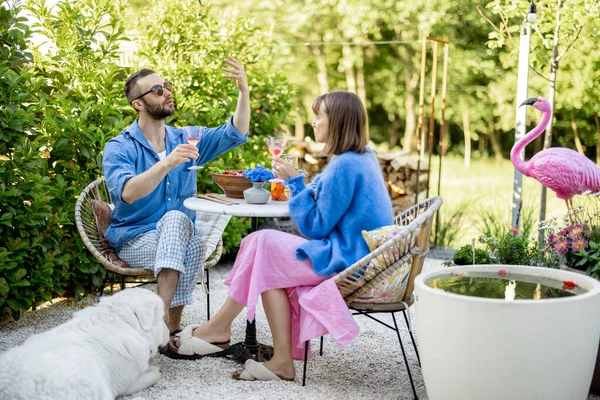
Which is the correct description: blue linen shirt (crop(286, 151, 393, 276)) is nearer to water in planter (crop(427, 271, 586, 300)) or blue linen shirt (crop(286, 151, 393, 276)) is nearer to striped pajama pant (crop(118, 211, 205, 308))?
water in planter (crop(427, 271, 586, 300))

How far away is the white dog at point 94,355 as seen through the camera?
2.28 metres

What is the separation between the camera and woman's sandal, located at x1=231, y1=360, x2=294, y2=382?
9.68 ft

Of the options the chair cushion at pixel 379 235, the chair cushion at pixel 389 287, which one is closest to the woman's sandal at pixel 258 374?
the chair cushion at pixel 389 287

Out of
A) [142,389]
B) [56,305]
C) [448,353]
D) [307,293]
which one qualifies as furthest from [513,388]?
[56,305]

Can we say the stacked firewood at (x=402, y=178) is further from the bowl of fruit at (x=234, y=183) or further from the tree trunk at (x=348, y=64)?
the tree trunk at (x=348, y=64)

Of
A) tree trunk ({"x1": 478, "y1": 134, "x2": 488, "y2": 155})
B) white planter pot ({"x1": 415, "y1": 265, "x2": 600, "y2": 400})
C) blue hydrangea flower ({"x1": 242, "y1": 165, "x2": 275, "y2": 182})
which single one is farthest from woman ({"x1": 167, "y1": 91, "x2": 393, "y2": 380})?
tree trunk ({"x1": 478, "y1": 134, "x2": 488, "y2": 155})

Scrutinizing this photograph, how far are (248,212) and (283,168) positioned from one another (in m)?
0.27

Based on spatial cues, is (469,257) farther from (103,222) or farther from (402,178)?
(402,178)

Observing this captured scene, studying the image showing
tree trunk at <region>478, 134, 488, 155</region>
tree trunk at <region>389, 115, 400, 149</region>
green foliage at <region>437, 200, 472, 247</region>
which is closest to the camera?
green foliage at <region>437, 200, 472, 247</region>

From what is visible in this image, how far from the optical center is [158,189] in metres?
3.52

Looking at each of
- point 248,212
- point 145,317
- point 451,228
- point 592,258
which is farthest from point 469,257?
point 451,228

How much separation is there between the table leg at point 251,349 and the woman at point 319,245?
0.74 feet

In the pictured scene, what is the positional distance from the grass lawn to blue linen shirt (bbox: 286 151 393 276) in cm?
273

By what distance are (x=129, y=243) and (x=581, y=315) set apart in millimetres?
2110
